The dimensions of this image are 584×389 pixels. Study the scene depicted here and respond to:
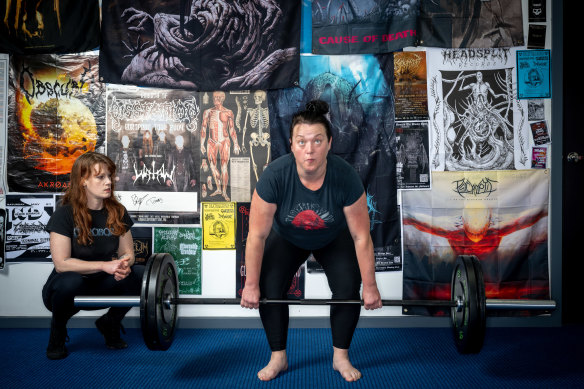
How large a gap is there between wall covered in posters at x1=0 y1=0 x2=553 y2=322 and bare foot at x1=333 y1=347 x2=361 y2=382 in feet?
2.14

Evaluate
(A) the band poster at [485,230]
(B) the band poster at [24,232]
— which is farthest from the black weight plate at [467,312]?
(B) the band poster at [24,232]

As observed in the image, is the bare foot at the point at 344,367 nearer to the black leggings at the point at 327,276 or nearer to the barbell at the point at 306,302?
the black leggings at the point at 327,276

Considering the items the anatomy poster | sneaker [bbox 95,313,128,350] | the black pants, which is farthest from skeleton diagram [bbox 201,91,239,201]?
sneaker [bbox 95,313,128,350]

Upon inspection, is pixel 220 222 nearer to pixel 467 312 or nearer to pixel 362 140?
pixel 362 140

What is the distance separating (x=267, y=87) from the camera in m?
2.57

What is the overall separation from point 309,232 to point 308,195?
0.59 ft

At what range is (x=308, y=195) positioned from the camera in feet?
6.16

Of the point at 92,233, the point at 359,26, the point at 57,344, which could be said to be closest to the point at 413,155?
the point at 359,26

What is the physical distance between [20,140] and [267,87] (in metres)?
1.60

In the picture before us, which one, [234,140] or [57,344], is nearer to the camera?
[57,344]

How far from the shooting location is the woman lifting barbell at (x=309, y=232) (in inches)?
72.6

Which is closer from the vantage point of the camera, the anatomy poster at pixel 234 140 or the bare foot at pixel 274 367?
the bare foot at pixel 274 367

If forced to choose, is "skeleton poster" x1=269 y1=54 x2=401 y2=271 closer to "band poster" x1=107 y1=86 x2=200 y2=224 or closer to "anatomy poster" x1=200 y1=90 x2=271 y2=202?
"anatomy poster" x1=200 y1=90 x2=271 y2=202

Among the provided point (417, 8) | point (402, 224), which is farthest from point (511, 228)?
point (417, 8)
